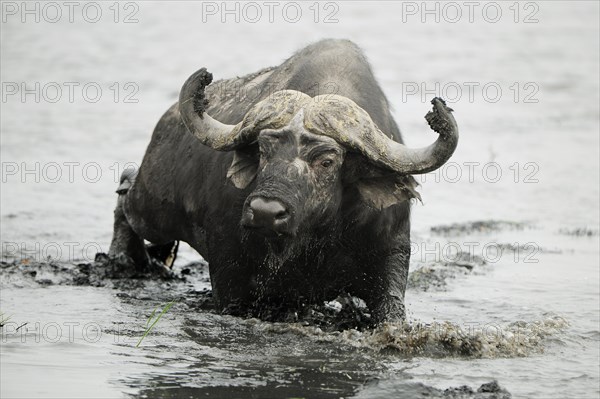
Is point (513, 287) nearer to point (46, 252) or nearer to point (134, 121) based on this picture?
point (46, 252)

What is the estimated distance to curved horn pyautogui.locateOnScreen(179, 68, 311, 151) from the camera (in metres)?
8.34

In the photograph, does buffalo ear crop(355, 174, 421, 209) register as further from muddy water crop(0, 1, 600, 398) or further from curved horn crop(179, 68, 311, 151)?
muddy water crop(0, 1, 600, 398)

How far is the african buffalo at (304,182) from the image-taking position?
8125 millimetres

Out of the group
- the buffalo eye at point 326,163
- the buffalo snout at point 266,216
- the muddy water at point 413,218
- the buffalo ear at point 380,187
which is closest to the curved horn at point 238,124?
the buffalo eye at point 326,163

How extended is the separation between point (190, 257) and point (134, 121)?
7521mm

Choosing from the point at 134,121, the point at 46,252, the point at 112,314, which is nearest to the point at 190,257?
the point at 46,252

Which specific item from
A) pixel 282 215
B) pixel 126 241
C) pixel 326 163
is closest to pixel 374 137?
pixel 326 163

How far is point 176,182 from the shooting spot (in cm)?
1024

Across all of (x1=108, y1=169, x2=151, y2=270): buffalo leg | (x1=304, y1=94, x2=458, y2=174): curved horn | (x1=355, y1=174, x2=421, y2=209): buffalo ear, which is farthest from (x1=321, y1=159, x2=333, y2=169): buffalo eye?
(x1=108, y1=169, x2=151, y2=270): buffalo leg

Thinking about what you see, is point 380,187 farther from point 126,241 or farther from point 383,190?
point 126,241

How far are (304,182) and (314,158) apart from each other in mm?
209

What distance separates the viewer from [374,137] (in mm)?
8312

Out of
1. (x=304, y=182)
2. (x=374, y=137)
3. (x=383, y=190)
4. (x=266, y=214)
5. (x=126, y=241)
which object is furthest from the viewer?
(x=126, y=241)

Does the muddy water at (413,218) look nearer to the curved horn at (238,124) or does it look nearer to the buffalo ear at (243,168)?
the buffalo ear at (243,168)
